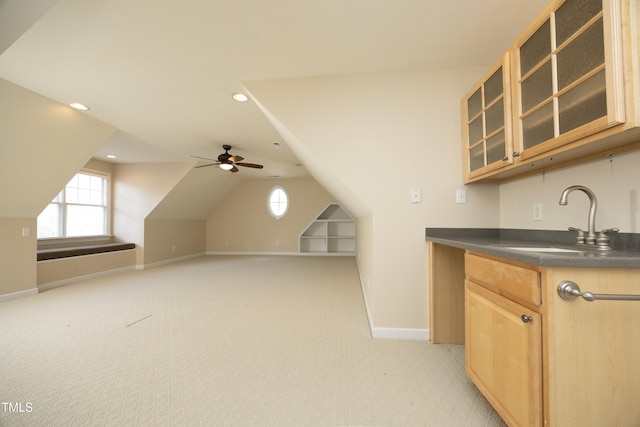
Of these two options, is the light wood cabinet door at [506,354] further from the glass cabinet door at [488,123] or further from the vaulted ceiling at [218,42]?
the vaulted ceiling at [218,42]

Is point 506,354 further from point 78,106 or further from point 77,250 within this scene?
point 77,250

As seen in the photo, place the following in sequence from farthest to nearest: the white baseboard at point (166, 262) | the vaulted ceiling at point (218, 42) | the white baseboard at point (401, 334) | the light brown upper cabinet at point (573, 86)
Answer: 1. the white baseboard at point (166, 262)
2. the white baseboard at point (401, 334)
3. the vaulted ceiling at point (218, 42)
4. the light brown upper cabinet at point (573, 86)

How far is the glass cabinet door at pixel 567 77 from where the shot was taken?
0.95 metres

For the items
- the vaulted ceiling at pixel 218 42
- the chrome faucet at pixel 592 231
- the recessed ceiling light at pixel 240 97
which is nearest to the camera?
the chrome faucet at pixel 592 231

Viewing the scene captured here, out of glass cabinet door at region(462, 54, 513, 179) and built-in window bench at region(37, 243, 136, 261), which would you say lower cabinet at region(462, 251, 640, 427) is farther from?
built-in window bench at region(37, 243, 136, 261)

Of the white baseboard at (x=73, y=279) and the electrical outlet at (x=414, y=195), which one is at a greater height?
the electrical outlet at (x=414, y=195)

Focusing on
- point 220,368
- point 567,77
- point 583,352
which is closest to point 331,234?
point 220,368

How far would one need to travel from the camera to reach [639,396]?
855 mm

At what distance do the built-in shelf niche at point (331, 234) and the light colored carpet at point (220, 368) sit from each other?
431 centimetres

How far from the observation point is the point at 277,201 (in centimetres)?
768

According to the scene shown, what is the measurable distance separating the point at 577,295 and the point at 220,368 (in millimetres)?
1941

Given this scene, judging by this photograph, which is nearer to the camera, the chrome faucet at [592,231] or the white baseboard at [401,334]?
the chrome faucet at [592,231]

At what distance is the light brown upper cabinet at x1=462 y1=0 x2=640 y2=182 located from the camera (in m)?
0.91

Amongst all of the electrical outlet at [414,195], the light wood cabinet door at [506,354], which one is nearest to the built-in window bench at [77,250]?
the electrical outlet at [414,195]
